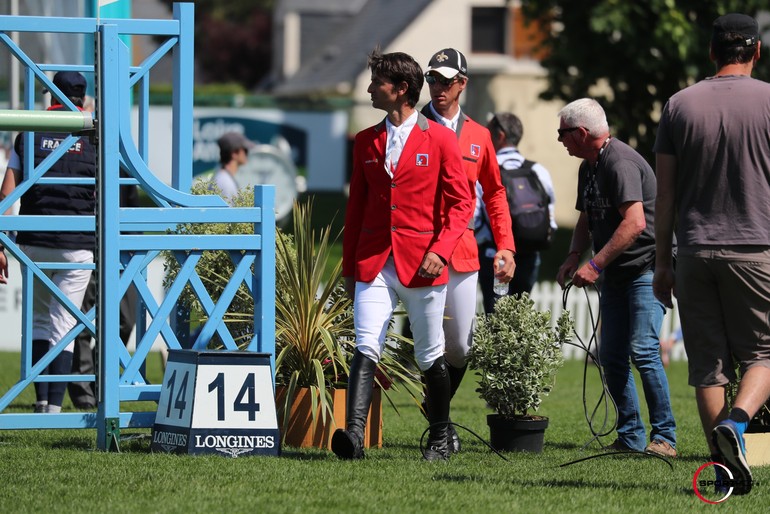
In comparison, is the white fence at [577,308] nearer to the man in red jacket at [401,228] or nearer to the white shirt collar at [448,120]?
the white shirt collar at [448,120]

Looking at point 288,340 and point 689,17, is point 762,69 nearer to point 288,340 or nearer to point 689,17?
point 689,17

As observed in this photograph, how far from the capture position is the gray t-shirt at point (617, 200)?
23.7ft

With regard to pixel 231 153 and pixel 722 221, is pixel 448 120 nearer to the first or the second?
pixel 722 221

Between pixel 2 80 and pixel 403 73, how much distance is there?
2170 centimetres

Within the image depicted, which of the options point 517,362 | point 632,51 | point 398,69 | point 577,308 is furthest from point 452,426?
point 632,51

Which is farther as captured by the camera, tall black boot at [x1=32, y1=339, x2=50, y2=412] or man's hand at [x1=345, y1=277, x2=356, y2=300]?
tall black boot at [x1=32, y1=339, x2=50, y2=412]

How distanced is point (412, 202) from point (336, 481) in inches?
57.0

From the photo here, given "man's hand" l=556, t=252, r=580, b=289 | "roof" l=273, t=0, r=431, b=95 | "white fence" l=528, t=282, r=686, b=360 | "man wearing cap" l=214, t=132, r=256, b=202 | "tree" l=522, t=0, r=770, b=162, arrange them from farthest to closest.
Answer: "roof" l=273, t=0, r=431, b=95, "tree" l=522, t=0, r=770, b=162, "white fence" l=528, t=282, r=686, b=360, "man wearing cap" l=214, t=132, r=256, b=202, "man's hand" l=556, t=252, r=580, b=289

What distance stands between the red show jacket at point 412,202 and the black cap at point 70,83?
227 cm

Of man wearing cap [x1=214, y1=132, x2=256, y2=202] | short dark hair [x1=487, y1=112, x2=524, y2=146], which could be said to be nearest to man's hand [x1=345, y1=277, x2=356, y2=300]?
short dark hair [x1=487, y1=112, x2=524, y2=146]

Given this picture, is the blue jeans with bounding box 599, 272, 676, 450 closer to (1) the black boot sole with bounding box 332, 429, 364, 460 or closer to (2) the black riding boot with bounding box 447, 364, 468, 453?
(2) the black riding boot with bounding box 447, 364, 468, 453

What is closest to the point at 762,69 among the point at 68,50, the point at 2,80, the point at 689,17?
the point at 689,17

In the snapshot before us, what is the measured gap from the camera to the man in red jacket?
6.45 meters

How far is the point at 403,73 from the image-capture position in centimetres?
646
